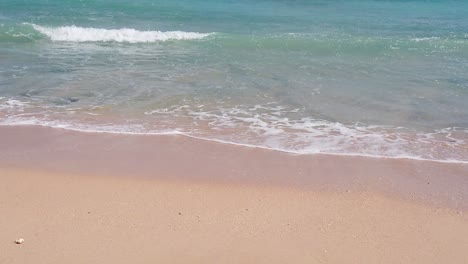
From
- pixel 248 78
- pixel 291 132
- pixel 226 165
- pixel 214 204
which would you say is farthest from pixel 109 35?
pixel 214 204

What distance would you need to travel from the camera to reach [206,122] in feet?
28.2

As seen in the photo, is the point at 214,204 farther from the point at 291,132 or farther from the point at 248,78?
the point at 248,78

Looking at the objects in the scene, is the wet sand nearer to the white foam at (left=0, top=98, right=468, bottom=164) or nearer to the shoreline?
the shoreline

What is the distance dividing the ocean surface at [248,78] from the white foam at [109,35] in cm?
4

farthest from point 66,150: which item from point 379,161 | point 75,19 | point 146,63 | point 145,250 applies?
point 75,19

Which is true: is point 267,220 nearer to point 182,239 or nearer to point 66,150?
point 182,239

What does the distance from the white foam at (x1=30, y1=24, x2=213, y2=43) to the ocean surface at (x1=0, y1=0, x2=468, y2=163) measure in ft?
0.13

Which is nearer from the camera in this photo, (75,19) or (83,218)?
(83,218)

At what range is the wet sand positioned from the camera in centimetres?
466

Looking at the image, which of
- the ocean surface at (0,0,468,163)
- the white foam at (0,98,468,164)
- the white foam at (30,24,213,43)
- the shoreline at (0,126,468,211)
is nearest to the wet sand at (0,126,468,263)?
the shoreline at (0,126,468,211)

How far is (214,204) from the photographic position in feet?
18.3

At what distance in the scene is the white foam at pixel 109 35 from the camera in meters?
17.7

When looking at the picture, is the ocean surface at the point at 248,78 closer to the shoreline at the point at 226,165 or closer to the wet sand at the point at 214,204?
the shoreline at the point at 226,165

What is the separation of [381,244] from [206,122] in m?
4.40
